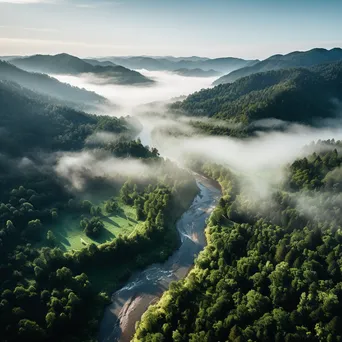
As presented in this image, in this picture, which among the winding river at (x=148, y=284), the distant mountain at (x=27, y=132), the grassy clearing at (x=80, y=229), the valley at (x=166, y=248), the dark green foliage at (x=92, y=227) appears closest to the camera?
the valley at (x=166, y=248)

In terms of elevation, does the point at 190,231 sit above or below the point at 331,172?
below

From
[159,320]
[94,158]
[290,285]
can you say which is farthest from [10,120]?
[290,285]

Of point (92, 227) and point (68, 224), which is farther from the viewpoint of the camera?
point (68, 224)

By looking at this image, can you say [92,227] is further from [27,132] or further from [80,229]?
[27,132]

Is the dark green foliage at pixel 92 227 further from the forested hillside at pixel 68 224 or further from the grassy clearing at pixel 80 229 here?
the grassy clearing at pixel 80 229

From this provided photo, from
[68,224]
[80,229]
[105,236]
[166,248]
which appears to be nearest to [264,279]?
[166,248]

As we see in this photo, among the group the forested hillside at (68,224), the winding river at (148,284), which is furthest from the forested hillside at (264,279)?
the forested hillside at (68,224)

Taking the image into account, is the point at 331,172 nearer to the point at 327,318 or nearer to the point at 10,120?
the point at 327,318
